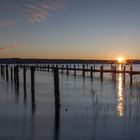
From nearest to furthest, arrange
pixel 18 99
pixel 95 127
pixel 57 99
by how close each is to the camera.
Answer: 1. pixel 95 127
2. pixel 57 99
3. pixel 18 99

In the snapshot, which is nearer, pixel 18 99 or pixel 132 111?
pixel 132 111

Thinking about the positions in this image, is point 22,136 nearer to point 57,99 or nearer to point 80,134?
point 80,134

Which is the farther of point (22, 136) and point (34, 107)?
point (34, 107)

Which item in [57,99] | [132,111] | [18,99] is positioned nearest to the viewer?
[132,111]

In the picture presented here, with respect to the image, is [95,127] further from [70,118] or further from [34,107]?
[34,107]

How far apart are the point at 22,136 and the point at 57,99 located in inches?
250

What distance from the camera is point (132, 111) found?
18.5 m

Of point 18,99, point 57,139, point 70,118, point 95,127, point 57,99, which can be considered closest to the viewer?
point 57,139

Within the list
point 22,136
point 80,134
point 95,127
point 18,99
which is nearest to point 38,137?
point 22,136

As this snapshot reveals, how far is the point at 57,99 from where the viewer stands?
65.1ft

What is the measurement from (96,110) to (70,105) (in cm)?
267

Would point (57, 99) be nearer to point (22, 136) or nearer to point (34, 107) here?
point (34, 107)

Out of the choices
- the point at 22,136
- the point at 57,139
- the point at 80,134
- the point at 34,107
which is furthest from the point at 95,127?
the point at 34,107

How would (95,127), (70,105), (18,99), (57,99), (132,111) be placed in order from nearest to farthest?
(95,127) < (132,111) < (57,99) < (70,105) < (18,99)
